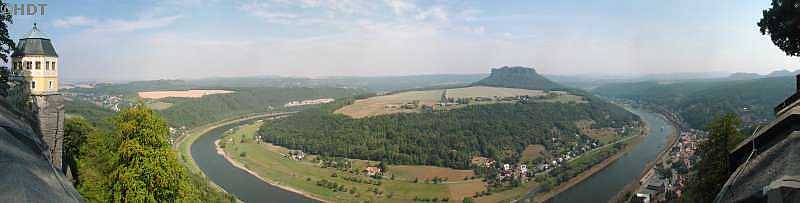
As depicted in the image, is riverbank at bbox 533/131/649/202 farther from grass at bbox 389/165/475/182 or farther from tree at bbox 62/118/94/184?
tree at bbox 62/118/94/184

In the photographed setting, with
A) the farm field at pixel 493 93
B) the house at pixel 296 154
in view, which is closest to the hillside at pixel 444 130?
the house at pixel 296 154

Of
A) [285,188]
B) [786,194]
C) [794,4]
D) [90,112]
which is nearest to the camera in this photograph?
[786,194]

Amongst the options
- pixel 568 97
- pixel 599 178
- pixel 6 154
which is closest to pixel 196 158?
pixel 599 178

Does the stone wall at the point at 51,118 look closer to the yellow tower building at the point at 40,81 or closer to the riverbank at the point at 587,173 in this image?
the yellow tower building at the point at 40,81

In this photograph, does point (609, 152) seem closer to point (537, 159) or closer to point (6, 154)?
point (537, 159)

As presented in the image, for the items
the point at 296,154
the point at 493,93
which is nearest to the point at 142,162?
the point at 296,154

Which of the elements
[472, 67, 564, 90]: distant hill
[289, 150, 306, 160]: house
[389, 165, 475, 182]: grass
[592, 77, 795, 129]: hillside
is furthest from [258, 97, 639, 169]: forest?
[472, 67, 564, 90]: distant hill
